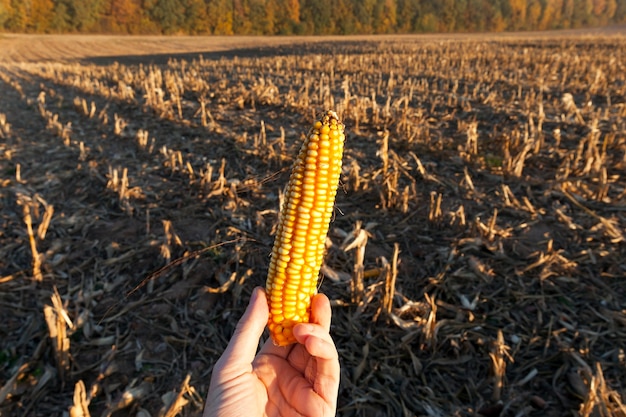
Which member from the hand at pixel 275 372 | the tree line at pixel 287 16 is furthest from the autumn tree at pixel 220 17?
the hand at pixel 275 372

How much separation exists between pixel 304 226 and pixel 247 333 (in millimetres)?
671

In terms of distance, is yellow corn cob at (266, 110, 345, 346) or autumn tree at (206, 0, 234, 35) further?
autumn tree at (206, 0, 234, 35)

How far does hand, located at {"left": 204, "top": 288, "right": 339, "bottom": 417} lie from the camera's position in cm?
212

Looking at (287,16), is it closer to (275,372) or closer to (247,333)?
(275,372)

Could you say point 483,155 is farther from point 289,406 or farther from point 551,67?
point 551,67

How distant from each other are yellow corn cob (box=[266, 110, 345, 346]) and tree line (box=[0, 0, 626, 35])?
7534 centimetres

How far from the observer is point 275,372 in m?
2.51

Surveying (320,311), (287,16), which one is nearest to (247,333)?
(320,311)

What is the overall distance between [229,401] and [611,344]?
3559mm

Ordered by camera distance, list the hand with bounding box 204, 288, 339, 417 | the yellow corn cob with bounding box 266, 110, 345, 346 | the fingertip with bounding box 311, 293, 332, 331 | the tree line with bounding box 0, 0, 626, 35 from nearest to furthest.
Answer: the yellow corn cob with bounding box 266, 110, 345, 346, the hand with bounding box 204, 288, 339, 417, the fingertip with bounding box 311, 293, 332, 331, the tree line with bounding box 0, 0, 626, 35

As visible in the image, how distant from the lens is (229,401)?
212cm

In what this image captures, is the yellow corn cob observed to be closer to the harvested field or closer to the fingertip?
the fingertip

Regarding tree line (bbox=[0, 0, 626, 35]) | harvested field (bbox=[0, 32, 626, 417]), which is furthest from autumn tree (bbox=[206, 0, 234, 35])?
harvested field (bbox=[0, 32, 626, 417])

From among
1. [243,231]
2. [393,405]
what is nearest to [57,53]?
[243,231]
